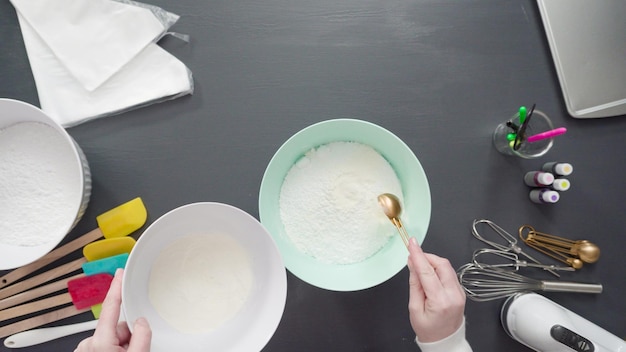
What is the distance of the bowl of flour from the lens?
669 millimetres

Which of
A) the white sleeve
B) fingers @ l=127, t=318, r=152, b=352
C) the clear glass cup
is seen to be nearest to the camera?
fingers @ l=127, t=318, r=152, b=352

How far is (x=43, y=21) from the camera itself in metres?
0.70

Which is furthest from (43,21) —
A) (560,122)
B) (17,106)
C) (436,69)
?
(560,122)

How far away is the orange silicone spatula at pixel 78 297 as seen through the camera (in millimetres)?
686

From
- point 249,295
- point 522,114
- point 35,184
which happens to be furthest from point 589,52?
point 35,184

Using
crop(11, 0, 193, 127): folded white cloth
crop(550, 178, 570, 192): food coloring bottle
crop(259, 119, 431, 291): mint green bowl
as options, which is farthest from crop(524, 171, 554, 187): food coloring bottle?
crop(11, 0, 193, 127): folded white cloth

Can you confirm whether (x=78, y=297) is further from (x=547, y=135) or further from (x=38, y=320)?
(x=547, y=135)

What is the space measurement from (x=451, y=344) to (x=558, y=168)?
1.24 feet

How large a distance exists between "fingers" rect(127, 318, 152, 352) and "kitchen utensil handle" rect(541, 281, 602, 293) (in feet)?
2.30

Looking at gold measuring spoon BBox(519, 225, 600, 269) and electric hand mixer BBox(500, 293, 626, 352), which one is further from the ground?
gold measuring spoon BBox(519, 225, 600, 269)

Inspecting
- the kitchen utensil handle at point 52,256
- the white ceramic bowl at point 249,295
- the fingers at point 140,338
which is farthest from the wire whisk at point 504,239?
the kitchen utensil handle at point 52,256

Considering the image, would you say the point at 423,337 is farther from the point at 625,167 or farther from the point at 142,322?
the point at 625,167

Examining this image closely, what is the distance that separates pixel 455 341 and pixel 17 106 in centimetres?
82

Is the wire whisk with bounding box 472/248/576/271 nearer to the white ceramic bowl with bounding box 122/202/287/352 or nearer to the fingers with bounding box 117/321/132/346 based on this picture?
the white ceramic bowl with bounding box 122/202/287/352
